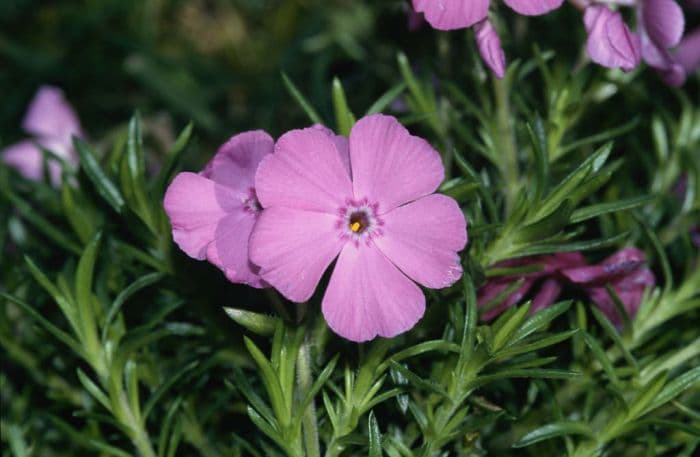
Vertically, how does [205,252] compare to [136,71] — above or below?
above

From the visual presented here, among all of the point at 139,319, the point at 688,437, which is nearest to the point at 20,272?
the point at 139,319

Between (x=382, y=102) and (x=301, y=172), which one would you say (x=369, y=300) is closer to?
(x=301, y=172)

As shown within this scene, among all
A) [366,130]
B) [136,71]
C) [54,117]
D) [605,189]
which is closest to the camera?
[366,130]

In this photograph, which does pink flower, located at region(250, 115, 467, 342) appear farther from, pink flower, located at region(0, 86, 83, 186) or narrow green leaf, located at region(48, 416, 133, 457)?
pink flower, located at region(0, 86, 83, 186)

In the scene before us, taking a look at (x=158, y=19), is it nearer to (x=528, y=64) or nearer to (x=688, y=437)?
(x=528, y=64)

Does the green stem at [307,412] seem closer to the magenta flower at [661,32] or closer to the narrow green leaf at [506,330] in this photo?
the narrow green leaf at [506,330]

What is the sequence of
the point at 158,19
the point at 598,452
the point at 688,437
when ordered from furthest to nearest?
1. the point at 158,19
2. the point at 688,437
3. the point at 598,452

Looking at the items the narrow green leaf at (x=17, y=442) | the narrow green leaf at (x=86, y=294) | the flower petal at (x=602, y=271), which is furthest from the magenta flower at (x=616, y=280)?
the narrow green leaf at (x=17, y=442)
